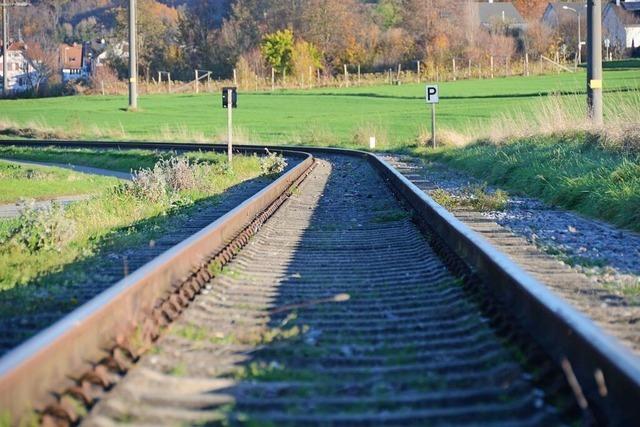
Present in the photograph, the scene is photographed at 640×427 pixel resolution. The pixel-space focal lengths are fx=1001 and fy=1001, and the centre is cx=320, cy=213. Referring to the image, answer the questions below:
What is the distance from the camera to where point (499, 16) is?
125812 mm

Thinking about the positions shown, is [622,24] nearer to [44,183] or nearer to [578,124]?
[578,124]

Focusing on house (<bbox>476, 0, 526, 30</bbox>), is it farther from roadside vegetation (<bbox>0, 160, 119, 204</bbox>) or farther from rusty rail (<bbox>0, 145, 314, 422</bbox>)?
rusty rail (<bbox>0, 145, 314, 422</bbox>)

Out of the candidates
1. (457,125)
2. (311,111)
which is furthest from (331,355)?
(311,111)

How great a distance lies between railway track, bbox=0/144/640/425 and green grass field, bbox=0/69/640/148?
33321 millimetres

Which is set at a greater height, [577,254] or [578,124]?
[578,124]

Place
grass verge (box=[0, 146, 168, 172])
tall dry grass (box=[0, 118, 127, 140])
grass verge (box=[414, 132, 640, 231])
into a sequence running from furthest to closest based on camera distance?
1. tall dry grass (box=[0, 118, 127, 140])
2. grass verge (box=[0, 146, 168, 172])
3. grass verge (box=[414, 132, 640, 231])

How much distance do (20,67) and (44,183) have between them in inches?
6001

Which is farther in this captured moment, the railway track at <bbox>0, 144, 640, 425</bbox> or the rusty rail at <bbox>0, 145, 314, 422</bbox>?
the railway track at <bbox>0, 144, 640, 425</bbox>

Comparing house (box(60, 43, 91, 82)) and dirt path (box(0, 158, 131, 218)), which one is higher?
house (box(60, 43, 91, 82))

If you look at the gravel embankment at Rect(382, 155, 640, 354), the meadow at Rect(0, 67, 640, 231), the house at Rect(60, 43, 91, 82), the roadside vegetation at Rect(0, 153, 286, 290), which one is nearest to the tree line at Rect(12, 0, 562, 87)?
the meadow at Rect(0, 67, 640, 231)

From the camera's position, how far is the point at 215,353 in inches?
199

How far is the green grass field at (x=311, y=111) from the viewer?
4906 cm

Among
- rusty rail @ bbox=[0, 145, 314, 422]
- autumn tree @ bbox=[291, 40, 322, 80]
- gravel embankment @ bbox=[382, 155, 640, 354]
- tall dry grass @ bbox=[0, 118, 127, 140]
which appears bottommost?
gravel embankment @ bbox=[382, 155, 640, 354]

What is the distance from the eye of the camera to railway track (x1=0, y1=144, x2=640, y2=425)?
3938 mm
